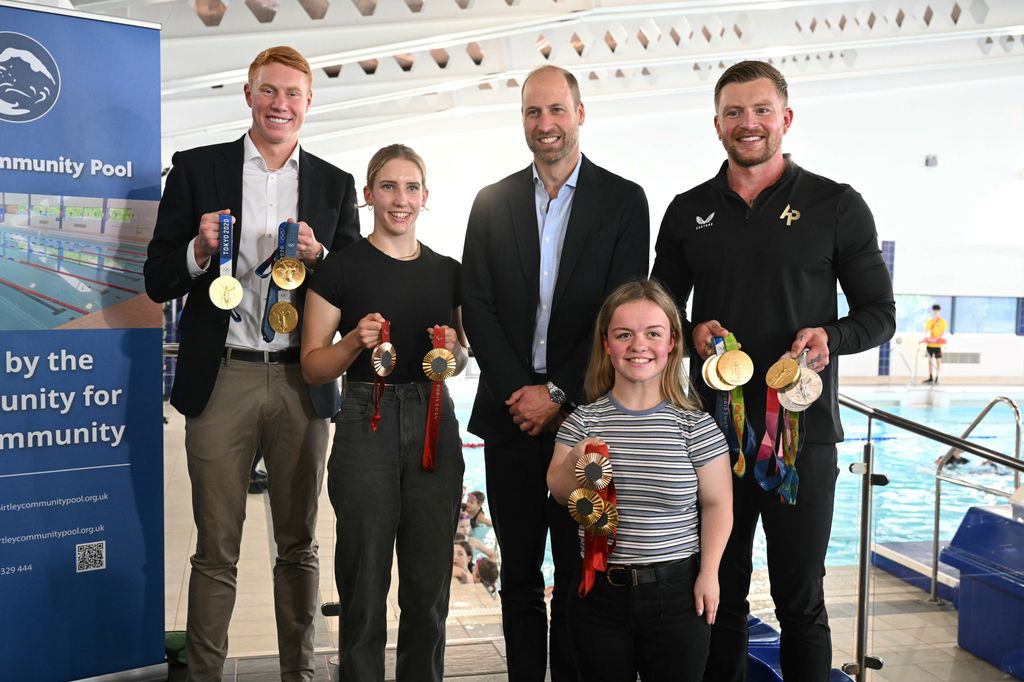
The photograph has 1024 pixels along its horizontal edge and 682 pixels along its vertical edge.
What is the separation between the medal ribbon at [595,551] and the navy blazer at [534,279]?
0.39 m

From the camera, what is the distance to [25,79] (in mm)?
2674

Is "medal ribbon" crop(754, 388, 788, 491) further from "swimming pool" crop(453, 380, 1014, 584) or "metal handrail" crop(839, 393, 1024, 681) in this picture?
"metal handrail" crop(839, 393, 1024, 681)

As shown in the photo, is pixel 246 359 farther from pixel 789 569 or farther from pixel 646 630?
pixel 789 569

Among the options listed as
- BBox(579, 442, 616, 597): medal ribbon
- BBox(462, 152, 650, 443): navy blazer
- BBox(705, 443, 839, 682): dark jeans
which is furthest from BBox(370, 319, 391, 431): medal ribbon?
BBox(705, 443, 839, 682): dark jeans

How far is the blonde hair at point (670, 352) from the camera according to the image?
87.7 inches

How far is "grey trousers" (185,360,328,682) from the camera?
2.56 metres

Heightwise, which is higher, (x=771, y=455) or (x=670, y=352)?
Answer: (x=670, y=352)

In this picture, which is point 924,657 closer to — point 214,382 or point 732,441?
point 732,441

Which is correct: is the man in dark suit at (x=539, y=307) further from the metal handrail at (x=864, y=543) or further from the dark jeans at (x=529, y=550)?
the metal handrail at (x=864, y=543)

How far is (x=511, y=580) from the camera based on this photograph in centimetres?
250

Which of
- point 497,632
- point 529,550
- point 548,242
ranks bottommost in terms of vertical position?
point 497,632

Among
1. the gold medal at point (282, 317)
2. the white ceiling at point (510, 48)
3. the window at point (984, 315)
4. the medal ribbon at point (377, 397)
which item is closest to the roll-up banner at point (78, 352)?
the gold medal at point (282, 317)

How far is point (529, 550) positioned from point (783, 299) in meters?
0.94

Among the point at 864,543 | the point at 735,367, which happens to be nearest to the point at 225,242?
the point at 735,367
